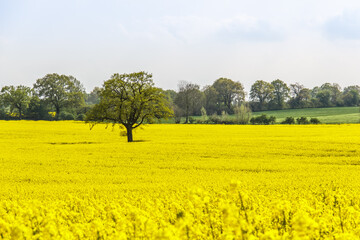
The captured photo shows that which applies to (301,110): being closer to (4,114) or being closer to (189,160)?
(4,114)

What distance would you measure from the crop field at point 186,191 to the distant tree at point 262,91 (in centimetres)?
8260

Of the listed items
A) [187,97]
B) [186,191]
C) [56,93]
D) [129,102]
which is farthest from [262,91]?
[186,191]

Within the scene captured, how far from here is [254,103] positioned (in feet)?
341

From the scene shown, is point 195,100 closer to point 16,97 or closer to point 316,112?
point 316,112

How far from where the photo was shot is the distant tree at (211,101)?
101750 millimetres

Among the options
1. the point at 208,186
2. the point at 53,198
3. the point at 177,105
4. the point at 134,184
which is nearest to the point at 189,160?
the point at 134,184

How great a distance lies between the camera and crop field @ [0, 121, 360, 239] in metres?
4.48

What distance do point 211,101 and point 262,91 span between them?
616 inches

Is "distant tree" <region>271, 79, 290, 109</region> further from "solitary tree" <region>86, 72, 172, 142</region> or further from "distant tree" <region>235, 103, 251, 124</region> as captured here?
"solitary tree" <region>86, 72, 172, 142</region>

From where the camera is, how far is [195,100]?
3848 inches

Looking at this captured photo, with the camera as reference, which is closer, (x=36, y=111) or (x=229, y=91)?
(x=36, y=111)

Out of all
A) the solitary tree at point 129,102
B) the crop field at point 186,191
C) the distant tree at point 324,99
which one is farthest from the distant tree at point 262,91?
the crop field at point 186,191

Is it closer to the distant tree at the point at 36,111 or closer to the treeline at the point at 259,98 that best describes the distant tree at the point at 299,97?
the treeline at the point at 259,98

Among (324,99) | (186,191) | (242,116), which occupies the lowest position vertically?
(186,191)
